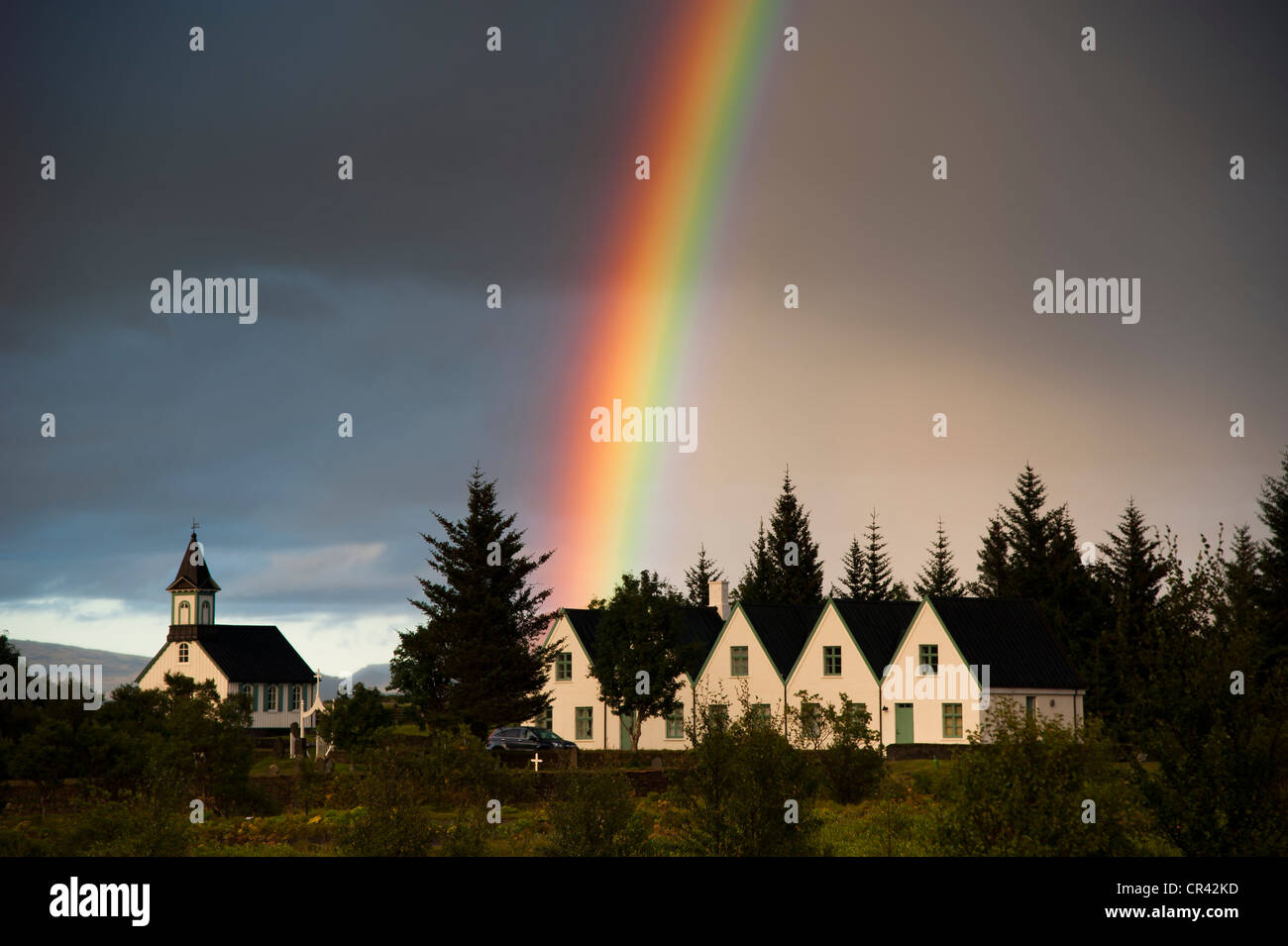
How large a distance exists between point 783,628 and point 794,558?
2779cm

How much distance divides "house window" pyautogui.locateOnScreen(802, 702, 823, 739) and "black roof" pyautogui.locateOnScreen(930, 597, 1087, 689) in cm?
934

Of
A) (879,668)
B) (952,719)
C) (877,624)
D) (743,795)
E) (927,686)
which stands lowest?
(952,719)

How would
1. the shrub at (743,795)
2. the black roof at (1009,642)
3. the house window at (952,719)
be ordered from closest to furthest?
the shrub at (743,795)
the house window at (952,719)
the black roof at (1009,642)

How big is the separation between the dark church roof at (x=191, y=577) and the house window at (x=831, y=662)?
4586 centimetres

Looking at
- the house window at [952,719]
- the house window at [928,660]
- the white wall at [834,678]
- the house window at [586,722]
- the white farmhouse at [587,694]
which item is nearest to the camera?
the house window at [952,719]

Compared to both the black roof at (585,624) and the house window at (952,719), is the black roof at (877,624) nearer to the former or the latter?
the house window at (952,719)

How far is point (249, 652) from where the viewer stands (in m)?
89.4

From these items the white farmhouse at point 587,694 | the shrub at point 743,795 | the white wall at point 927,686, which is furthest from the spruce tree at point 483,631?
the shrub at point 743,795

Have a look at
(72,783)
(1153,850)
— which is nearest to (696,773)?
(1153,850)

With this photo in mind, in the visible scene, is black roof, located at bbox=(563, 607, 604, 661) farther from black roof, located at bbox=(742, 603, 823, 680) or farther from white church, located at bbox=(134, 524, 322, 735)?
white church, located at bbox=(134, 524, 322, 735)

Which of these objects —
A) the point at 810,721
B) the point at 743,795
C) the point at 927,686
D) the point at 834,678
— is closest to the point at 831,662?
the point at 834,678

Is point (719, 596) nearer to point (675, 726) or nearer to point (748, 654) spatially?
point (748, 654)

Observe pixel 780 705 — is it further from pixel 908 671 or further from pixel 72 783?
pixel 72 783

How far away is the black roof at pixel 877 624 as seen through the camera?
194 ft
